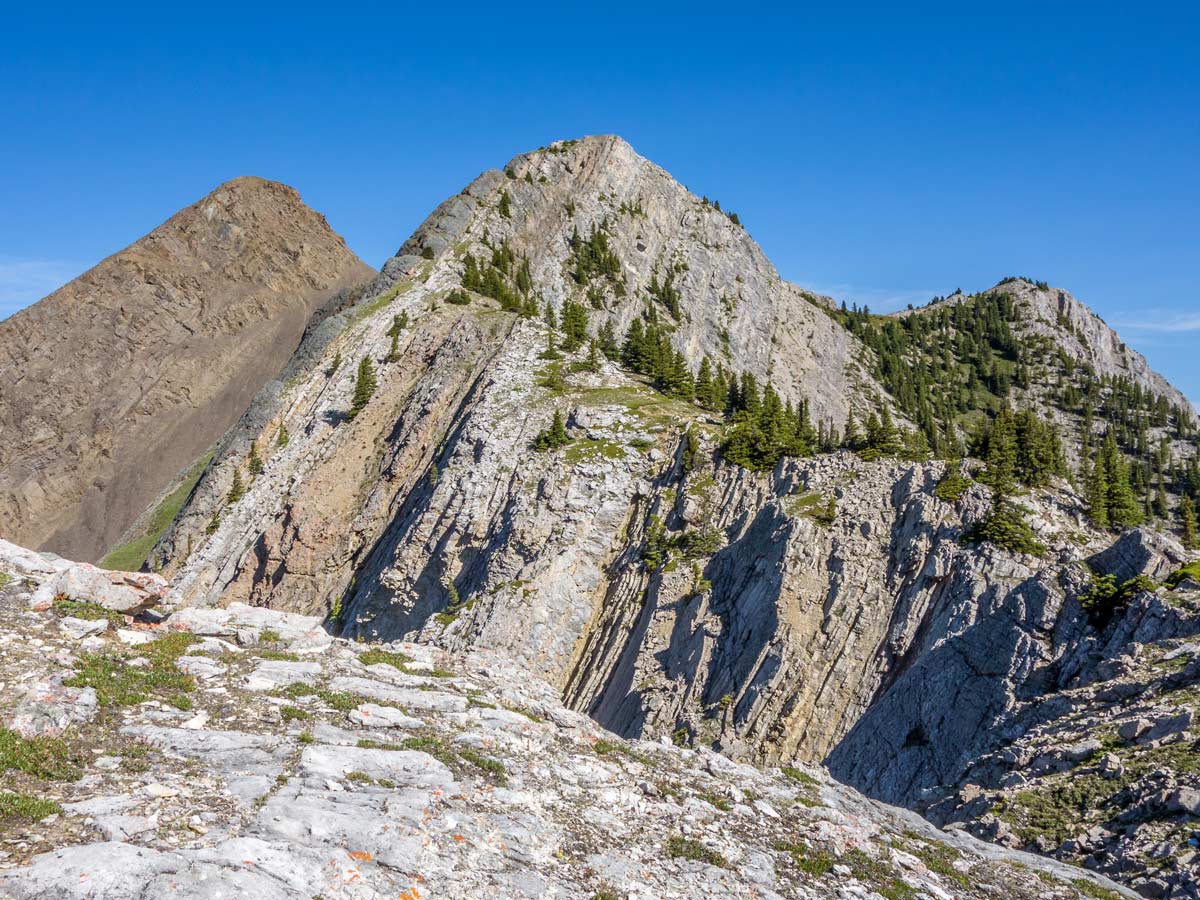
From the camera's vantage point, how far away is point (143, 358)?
112 meters

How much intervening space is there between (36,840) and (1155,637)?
2858 cm

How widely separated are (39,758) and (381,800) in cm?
590

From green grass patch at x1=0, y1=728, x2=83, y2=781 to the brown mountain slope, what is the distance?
93.9m

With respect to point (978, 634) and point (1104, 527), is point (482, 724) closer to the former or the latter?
point (978, 634)

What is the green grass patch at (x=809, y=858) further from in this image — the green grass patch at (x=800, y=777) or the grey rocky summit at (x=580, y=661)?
the green grass patch at (x=800, y=777)

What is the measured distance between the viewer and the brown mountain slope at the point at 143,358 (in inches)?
4011

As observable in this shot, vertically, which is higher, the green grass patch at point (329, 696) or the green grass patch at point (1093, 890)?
the green grass patch at point (1093, 890)

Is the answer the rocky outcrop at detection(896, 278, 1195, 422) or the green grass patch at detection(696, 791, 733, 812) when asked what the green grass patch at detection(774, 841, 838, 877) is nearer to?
the green grass patch at detection(696, 791, 733, 812)

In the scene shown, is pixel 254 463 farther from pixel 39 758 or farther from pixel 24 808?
pixel 24 808

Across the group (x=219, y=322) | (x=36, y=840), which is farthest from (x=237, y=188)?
(x=36, y=840)

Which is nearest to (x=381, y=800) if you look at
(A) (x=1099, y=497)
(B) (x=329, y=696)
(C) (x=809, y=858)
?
(B) (x=329, y=696)

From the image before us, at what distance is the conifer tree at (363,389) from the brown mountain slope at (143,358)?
170 ft

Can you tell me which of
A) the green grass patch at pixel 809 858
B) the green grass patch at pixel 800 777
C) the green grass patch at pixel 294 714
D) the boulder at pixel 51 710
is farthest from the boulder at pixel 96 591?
the green grass patch at pixel 800 777

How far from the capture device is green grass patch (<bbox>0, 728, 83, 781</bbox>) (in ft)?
43.9
